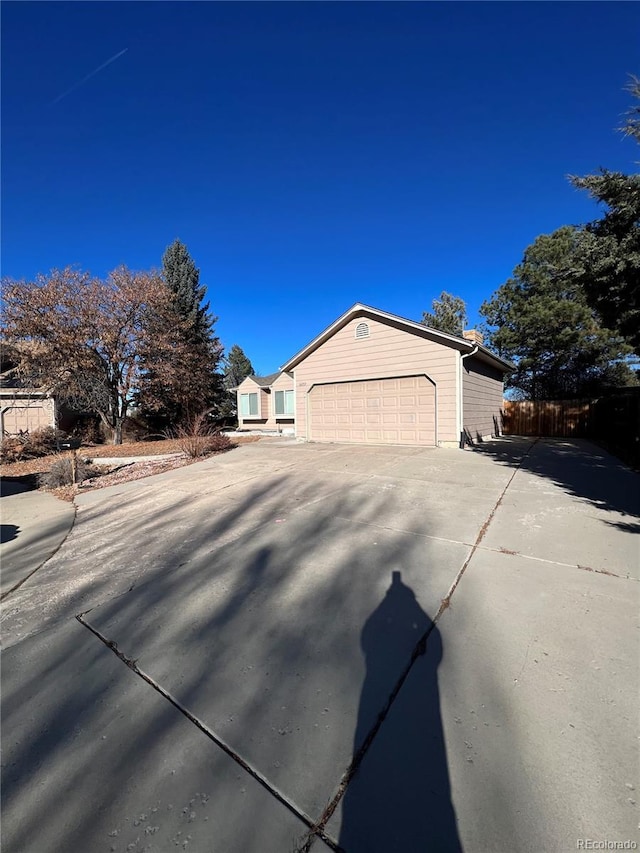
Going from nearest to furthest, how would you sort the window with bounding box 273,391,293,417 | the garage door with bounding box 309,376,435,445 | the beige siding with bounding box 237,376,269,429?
1. the garage door with bounding box 309,376,435,445
2. the window with bounding box 273,391,293,417
3. the beige siding with bounding box 237,376,269,429

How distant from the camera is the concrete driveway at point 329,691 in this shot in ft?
4.33

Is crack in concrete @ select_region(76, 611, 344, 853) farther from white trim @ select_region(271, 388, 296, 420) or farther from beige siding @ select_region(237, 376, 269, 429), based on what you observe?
beige siding @ select_region(237, 376, 269, 429)

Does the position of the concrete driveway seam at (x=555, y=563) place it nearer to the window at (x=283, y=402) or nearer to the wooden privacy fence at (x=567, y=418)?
the wooden privacy fence at (x=567, y=418)

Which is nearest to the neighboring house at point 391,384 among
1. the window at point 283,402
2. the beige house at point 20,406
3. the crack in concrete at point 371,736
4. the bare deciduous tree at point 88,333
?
the bare deciduous tree at point 88,333

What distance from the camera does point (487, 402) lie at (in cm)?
1337

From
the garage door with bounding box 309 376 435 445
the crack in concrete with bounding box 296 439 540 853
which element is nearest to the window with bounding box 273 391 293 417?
the garage door with bounding box 309 376 435 445

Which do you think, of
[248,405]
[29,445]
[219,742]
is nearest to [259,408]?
[248,405]

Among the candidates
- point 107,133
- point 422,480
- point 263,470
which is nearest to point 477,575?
point 422,480

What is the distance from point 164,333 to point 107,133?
7.22 m

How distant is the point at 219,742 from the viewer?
163 centimetres

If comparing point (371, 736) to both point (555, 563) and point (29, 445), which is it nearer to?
point (555, 563)

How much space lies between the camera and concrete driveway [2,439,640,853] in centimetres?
132

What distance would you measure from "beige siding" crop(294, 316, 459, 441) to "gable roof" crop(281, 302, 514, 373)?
0.13 metres

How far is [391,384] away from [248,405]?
14.5m
